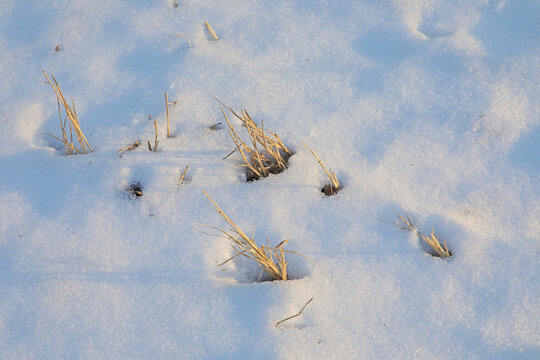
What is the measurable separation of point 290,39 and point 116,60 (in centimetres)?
81

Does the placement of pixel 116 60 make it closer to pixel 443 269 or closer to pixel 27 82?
pixel 27 82

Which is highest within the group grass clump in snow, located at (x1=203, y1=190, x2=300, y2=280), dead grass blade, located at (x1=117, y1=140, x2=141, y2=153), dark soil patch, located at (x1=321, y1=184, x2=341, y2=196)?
dead grass blade, located at (x1=117, y1=140, x2=141, y2=153)

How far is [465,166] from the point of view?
1626mm

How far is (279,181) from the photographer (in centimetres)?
166

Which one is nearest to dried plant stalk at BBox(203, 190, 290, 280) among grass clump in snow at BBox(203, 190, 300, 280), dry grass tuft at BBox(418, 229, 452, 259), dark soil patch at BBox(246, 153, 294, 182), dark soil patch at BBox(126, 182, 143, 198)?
grass clump in snow at BBox(203, 190, 300, 280)

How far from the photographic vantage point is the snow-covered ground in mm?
1373

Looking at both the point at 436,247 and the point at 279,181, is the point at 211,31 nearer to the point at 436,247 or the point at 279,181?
the point at 279,181

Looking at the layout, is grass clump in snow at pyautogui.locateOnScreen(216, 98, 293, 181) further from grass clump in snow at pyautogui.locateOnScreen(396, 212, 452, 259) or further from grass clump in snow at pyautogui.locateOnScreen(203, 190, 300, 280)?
grass clump in snow at pyautogui.locateOnScreen(396, 212, 452, 259)

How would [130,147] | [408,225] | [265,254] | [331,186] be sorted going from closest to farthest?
[265,254] < [408,225] < [331,186] < [130,147]

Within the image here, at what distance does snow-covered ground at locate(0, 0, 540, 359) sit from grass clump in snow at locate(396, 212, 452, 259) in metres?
0.02

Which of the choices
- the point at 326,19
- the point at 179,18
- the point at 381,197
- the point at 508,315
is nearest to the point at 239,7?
the point at 179,18

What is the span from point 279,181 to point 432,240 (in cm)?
58

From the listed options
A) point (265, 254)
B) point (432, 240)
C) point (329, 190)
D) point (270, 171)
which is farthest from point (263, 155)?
point (432, 240)

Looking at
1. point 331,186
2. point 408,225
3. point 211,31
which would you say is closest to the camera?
point 408,225
